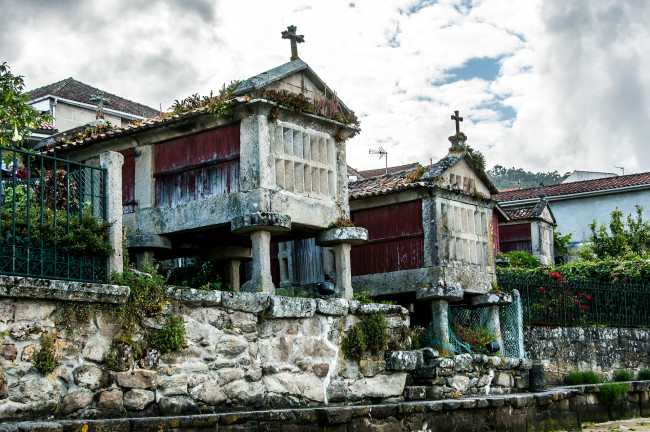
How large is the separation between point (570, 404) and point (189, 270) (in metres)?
6.69

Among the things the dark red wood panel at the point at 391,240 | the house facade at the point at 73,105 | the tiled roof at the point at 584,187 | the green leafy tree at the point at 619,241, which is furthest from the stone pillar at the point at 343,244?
the tiled roof at the point at 584,187

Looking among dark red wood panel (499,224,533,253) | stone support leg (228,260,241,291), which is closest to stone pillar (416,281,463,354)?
stone support leg (228,260,241,291)

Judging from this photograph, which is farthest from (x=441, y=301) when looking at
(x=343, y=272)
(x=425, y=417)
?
(x=425, y=417)

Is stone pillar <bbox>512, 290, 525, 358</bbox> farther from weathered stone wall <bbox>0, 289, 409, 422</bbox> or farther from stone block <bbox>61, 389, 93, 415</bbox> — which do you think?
stone block <bbox>61, 389, 93, 415</bbox>

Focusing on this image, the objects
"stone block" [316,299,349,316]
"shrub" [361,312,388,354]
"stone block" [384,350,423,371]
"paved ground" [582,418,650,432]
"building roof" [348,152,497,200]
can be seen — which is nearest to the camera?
"stone block" [316,299,349,316]

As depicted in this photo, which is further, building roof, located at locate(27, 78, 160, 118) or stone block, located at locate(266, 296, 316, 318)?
building roof, located at locate(27, 78, 160, 118)

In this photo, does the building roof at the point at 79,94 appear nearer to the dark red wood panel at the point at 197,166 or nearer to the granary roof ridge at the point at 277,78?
the dark red wood panel at the point at 197,166

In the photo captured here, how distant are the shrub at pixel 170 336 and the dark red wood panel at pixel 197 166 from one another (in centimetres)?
284

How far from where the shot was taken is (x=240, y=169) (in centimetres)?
1088

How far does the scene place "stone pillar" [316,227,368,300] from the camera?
38.0 feet

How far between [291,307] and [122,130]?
13.5ft

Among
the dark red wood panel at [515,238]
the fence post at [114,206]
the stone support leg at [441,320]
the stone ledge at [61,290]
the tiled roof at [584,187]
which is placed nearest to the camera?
the stone ledge at [61,290]

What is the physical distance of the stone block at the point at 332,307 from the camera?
10.1 metres

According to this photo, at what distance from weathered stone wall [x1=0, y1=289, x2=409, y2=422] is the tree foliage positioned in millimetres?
61441
